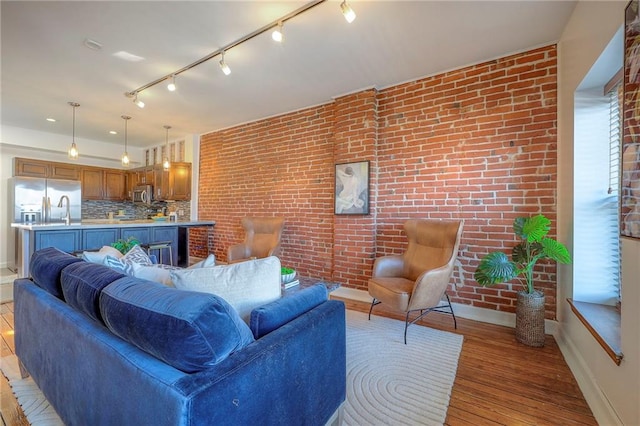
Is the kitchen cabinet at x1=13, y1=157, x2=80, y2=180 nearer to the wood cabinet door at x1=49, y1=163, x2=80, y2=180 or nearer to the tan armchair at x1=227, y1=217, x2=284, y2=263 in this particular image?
the wood cabinet door at x1=49, y1=163, x2=80, y2=180

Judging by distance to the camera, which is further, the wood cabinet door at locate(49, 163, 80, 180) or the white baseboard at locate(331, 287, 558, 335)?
the wood cabinet door at locate(49, 163, 80, 180)

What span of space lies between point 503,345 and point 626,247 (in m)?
1.31

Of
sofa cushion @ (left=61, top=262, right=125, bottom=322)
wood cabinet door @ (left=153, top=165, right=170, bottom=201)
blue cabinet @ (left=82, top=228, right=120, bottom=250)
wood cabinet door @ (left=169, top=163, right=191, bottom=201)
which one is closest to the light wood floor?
sofa cushion @ (left=61, top=262, right=125, bottom=322)

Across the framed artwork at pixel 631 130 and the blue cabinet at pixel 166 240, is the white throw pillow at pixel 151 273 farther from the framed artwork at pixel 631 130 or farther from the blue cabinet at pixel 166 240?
the blue cabinet at pixel 166 240

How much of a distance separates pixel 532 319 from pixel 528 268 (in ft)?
1.32

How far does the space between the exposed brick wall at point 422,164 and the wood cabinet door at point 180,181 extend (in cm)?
163

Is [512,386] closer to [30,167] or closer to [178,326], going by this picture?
A: [178,326]

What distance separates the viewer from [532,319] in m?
2.21

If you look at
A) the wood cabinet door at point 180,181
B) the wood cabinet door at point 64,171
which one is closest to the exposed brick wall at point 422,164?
the wood cabinet door at point 180,181

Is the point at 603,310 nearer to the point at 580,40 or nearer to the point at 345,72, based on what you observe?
the point at 580,40

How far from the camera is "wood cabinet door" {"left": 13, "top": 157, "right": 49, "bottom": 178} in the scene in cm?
521

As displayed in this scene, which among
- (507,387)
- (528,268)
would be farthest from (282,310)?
(528,268)

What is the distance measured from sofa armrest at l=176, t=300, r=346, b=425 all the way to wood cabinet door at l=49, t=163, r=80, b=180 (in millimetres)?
6930

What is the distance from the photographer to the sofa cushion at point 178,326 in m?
0.77
